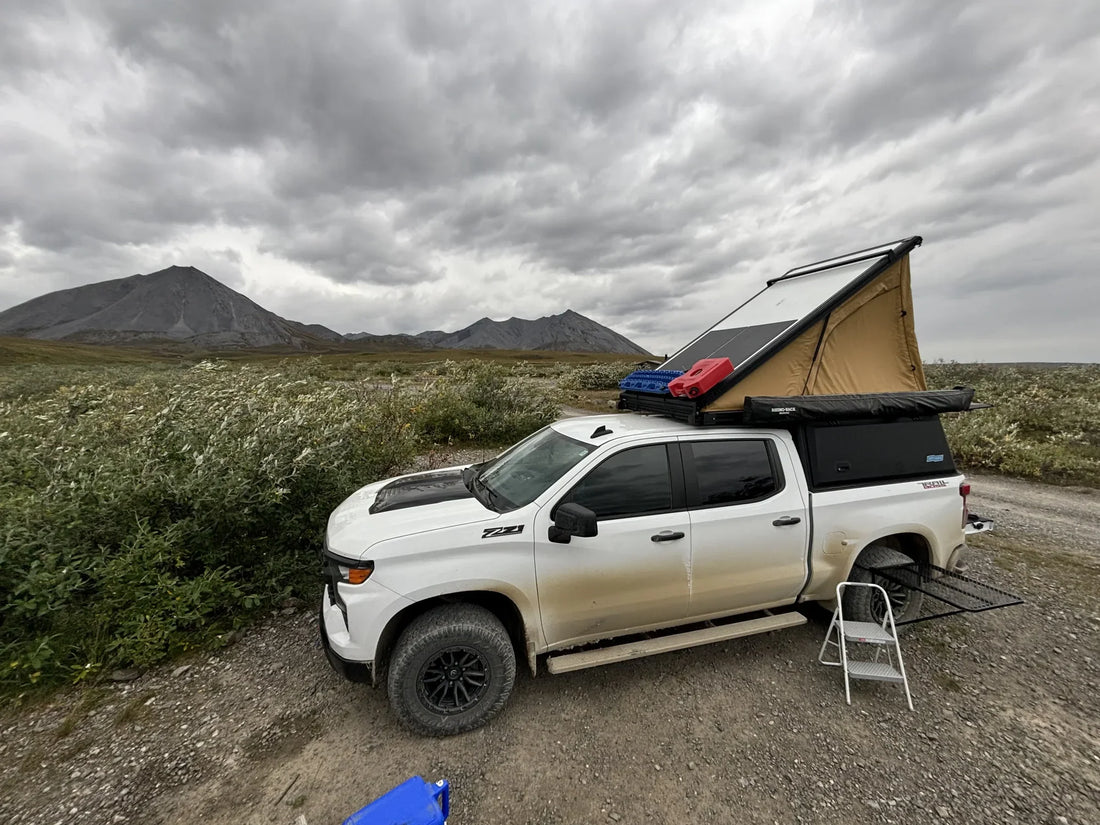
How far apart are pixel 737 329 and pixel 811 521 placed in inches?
83.0

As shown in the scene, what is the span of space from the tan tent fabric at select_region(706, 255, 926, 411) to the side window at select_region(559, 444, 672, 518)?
0.67m

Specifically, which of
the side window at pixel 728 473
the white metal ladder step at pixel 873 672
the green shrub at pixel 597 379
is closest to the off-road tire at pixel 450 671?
the side window at pixel 728 473

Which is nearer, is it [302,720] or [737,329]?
[302,720]

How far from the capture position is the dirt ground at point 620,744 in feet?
8.48

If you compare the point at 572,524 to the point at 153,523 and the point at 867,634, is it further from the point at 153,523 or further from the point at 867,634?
A: the point at 153,523

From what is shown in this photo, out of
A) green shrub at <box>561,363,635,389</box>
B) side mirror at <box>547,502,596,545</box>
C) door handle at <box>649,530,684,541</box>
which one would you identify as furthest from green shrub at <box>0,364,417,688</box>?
green shrub at <box>561,363,635,389</box>

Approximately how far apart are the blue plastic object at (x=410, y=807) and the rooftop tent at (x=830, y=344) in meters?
2.87

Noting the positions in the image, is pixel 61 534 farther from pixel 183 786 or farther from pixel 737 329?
pixel 737 329

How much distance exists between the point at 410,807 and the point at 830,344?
4445 mm

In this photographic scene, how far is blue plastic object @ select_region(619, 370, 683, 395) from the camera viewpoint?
4.17 meters

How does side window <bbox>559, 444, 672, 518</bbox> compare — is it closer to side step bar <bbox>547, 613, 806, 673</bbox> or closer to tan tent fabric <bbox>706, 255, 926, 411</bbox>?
tan tent fabric <bbox>706, 255, 926, 411</bbox>

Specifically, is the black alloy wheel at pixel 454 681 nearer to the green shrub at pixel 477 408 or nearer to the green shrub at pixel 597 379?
the green shrub at pixel 477 408

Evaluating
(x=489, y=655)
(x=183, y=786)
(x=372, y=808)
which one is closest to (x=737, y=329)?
(x=489, y=655)

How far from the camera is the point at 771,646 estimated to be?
13.0 feet
